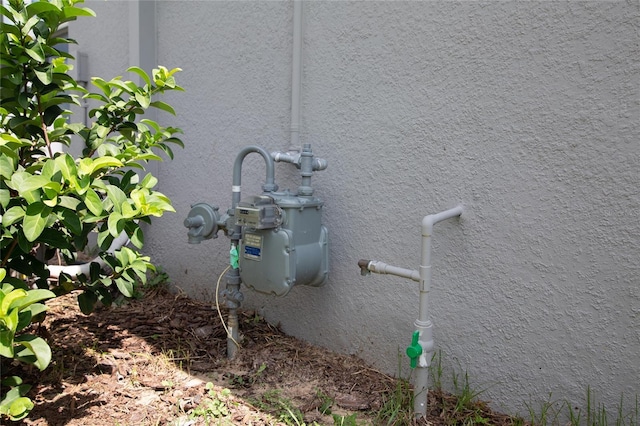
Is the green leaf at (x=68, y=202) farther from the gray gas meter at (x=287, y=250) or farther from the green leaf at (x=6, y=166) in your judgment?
the gray gas meter at (x=287, y=250)

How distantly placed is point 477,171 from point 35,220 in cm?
167

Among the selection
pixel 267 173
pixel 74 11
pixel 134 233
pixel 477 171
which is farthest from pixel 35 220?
pixel 477 171

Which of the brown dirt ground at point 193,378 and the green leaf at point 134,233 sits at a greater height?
the green leaf at point 134,233

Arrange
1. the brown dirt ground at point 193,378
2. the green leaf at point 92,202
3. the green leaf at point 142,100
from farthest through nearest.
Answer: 1. the green leaf at point 142,100
2. the brown dirt ground at point 193,378
3. the green leaf at point 92,202

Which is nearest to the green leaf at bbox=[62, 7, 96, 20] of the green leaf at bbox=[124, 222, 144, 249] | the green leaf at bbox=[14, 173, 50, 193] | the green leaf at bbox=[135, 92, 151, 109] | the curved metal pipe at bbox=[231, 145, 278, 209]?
the green leaf at bbox=[135, 92, 151, 109]

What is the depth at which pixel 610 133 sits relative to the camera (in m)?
1.90

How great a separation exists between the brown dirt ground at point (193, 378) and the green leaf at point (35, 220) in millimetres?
881

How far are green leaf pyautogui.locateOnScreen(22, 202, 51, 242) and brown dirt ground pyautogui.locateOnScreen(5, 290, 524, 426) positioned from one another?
0.88 meters

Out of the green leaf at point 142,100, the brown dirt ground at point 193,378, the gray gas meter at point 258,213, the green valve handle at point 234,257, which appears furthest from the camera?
the green valve handle at point 234,257

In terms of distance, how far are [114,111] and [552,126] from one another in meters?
A: 1.90

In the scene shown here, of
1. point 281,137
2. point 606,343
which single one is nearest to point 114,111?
point 281,137

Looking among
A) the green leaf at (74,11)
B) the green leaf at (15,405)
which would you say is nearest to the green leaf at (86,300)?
the green leaf at (15,405)

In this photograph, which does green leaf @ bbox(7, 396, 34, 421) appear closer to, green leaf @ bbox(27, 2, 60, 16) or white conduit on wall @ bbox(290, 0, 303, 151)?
green leaf @ bbox(27, 2, 60, 16)

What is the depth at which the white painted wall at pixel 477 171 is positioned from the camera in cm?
191
